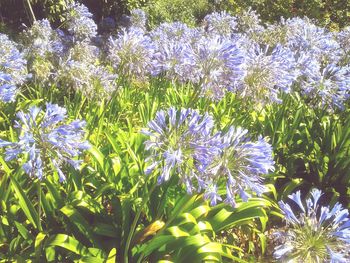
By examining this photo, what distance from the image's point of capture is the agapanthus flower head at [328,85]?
3.73 metres

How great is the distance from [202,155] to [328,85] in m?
2.19

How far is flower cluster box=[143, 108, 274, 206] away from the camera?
206 cm

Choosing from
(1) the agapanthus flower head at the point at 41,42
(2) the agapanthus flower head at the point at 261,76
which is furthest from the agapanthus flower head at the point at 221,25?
(2) the agapanthus flower head at the point at 261,76

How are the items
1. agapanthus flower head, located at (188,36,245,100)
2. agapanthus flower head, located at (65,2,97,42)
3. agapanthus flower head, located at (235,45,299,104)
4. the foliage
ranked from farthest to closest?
agapanthus flower head, located at (65,2,97,42), agapanthus flower head, located at (235,45,299,104), agapanthus flower head, located at (188,36,245,100), the foliage

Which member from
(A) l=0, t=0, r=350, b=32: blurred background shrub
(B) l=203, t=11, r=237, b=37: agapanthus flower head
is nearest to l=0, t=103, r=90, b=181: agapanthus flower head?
(B) l=203, t=11, r=237, b=37: agapanthus flower head

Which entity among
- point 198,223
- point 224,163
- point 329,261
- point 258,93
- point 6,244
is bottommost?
point 6,244

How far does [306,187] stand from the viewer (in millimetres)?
4570

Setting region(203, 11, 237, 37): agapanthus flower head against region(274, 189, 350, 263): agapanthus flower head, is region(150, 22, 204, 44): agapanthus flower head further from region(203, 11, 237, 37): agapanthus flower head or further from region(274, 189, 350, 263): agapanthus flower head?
region(274, 189, 350, 263): agapanthus flower head

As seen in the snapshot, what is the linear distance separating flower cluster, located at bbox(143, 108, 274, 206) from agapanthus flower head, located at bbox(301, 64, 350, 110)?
73.2 inches

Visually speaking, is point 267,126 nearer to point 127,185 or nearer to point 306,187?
point 306,187

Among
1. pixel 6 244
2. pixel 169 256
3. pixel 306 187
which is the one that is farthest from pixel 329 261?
pixel 306 187

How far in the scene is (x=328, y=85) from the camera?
3740 millimetres

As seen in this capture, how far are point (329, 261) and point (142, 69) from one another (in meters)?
2.43

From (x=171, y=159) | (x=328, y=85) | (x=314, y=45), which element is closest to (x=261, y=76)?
(x=328, y=85)
